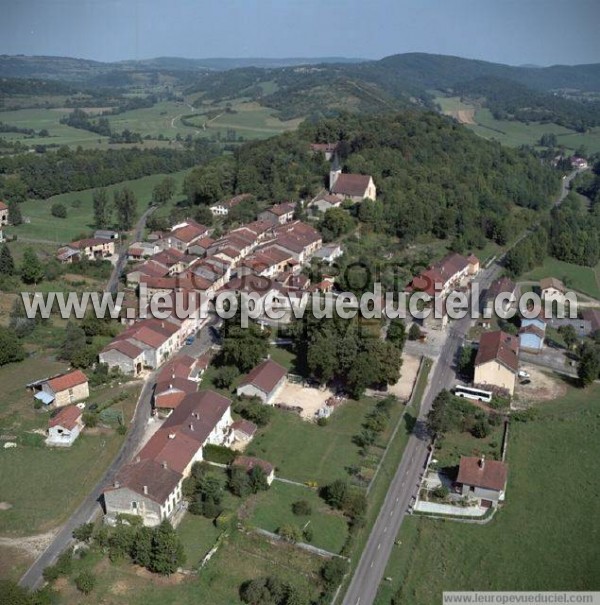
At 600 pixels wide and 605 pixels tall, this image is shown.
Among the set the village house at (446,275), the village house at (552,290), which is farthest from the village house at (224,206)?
the village house at (552,290)

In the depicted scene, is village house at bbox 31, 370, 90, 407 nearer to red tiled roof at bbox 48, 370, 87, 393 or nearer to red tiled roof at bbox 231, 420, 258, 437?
red tiled roof at bbox 48, 370, 87, 393

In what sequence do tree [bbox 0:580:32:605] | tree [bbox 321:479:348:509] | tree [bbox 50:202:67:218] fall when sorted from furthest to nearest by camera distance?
tree [bbox 50:202:67:218] < tree [bbox 321:479:348:509] < tree [bbox 0:580:32:605]

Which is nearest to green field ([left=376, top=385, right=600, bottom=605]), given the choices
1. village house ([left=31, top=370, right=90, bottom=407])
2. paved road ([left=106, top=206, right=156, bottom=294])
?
village house ([left=31, top=370, right=90, bottom=407])

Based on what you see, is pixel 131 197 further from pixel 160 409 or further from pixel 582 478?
pixel 582 478

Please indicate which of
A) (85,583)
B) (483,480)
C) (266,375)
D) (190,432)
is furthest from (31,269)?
(483,480)

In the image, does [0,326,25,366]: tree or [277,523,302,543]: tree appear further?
[0,326,25,366]: tree

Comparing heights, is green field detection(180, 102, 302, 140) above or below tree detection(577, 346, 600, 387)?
above
